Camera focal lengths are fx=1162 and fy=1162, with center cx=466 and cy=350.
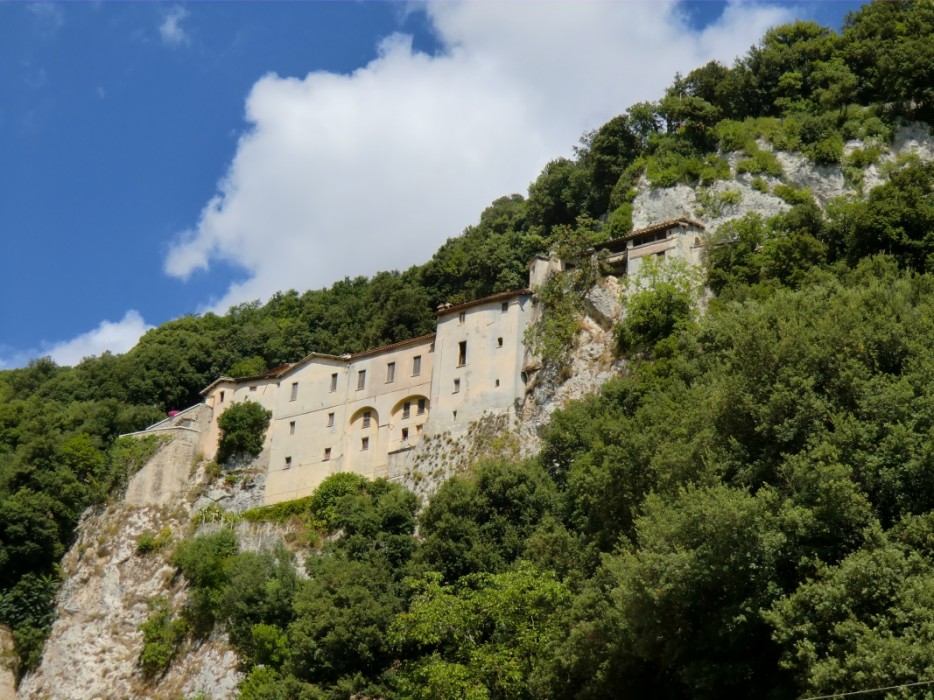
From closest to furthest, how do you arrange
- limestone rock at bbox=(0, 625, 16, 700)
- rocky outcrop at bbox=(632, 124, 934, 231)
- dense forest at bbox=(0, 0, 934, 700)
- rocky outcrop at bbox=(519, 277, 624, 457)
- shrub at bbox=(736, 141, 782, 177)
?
dense forest at bbox=(0, 0, 934, 700), rocky outcrop at bbox=(519, 277, 624, 457), limestone rock at bbox=(0, 625, 16, 700), rocky outcrop at bbox=(632, 124, 934, 231), shrub at bbox=(736, 141, 782, 177)

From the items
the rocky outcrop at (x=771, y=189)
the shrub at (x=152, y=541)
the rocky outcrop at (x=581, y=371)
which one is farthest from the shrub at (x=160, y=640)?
the rocky outcrop at (x=771, y=189)

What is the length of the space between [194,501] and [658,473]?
3146 cm

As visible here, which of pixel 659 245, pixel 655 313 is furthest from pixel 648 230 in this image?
pixel 655 313

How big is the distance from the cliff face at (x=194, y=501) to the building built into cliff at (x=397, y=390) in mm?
1289

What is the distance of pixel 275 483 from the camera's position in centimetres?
5619

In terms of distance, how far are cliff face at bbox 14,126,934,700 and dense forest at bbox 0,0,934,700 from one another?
0.99 metres

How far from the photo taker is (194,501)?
5700 centimetres

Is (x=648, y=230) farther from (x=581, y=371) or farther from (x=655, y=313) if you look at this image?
(x=581, y=371)

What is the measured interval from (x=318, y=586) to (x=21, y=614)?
2023 centimetres

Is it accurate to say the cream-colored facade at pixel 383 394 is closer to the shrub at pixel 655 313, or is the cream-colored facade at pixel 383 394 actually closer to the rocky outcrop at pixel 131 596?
the rocky outcrop at pixel 131 596

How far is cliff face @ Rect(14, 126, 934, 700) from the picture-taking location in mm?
48125

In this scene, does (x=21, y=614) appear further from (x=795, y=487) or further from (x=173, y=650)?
(x=795, y=487)

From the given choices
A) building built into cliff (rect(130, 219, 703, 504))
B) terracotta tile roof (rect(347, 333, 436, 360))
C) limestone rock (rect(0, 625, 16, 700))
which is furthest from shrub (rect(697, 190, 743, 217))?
limestone rock (rect(0, 625, 16, 700))

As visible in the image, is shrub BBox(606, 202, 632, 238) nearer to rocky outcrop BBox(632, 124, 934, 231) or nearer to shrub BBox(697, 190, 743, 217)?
rocky outcrop BBox(632, 124, 934, 231)
